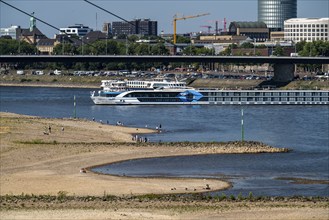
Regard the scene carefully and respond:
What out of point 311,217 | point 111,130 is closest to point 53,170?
point 311,217

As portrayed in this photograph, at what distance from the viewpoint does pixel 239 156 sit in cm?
4334

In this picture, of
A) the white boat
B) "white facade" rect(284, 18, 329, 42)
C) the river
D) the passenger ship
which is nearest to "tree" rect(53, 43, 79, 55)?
"white facade" rect(284, 18, 329, 42)

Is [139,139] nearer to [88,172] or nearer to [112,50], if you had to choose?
[88,172]

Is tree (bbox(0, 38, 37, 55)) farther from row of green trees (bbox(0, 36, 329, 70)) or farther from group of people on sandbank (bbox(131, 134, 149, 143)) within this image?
group of people on sandbank (bbox(131, 134, 149, 143))

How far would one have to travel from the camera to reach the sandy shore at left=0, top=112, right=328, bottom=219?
2830cm

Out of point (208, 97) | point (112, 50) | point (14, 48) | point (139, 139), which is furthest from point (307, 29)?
point (139, 139)

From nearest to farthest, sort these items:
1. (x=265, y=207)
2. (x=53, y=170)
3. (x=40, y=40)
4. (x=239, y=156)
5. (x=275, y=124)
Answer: (x=265, y=207) < (x=53, y=170) < (x=239, y=156) < (x=275, y=124) < (x=40, y=40)

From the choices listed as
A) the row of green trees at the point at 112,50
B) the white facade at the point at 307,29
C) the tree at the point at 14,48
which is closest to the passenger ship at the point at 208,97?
the row of green trees at the point at 112,50

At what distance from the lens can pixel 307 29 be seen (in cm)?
16788

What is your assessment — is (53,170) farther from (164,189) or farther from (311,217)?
(311,217)

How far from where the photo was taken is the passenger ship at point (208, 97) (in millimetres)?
74312

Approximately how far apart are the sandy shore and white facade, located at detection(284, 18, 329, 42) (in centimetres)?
11212

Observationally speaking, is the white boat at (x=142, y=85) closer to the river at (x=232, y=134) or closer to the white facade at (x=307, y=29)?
the river at (x=232, y=134)

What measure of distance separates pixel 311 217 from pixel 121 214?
15.3 ft
